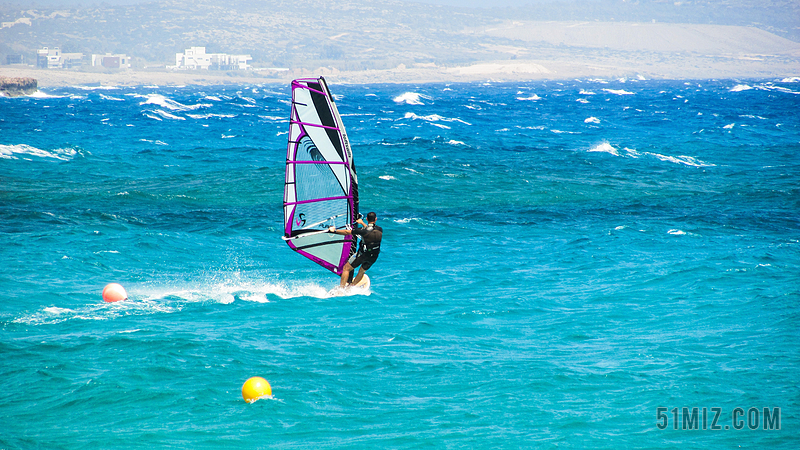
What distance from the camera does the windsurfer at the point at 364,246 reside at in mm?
13070

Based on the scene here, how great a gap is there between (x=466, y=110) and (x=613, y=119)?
57.0 ft

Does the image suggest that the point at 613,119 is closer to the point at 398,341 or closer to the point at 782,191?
the point at 782,191

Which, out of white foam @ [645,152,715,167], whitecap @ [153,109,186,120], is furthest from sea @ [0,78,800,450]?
whitecap @ [153,109,186,120]

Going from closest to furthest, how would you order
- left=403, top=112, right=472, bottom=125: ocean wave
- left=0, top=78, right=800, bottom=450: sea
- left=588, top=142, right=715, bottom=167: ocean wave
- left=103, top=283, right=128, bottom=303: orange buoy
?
left=0, top=78, right=800, bottom=450: sea → left=103, top=283, right=128, bottom=303: orange buoy → left=588, top=142, right=715, bottom=167: ocean wave → left=403, top=112, right=472, bottom=125: ocean wave

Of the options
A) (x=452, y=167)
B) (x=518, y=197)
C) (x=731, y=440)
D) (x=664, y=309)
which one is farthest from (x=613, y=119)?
(x=731, y=440)

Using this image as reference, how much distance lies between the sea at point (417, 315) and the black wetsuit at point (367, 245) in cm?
104

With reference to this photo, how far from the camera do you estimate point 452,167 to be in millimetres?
35094

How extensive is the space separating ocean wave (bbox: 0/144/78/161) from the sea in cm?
461

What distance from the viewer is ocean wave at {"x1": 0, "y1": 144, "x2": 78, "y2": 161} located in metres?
37.9

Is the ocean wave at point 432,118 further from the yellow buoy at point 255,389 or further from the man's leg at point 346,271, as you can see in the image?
the yellow buoy at point 255,389

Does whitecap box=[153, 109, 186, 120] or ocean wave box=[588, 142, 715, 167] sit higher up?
whitecap box=[153, 109, 186, 120]

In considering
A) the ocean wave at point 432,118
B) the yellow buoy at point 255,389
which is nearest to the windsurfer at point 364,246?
the yellow buoy at point 255,389

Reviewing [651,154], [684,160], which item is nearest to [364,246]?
[684,160]

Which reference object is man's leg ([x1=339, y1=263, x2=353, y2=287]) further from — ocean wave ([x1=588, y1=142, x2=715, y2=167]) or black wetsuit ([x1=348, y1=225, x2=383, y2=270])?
ocean wave ([x1=588, y1=142, x2=715, y2=167])
